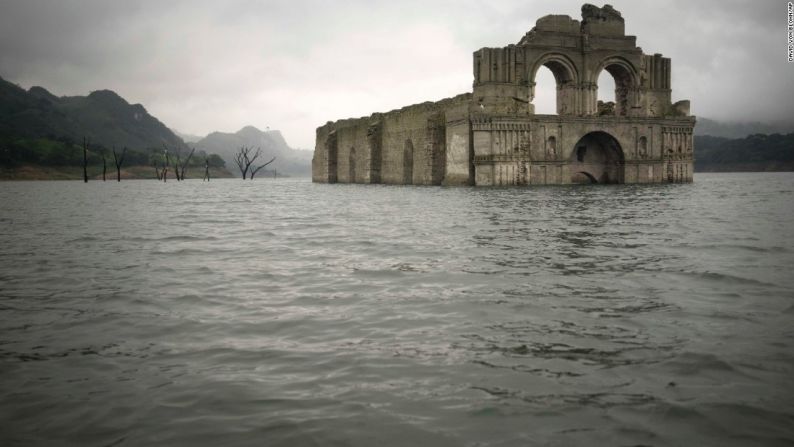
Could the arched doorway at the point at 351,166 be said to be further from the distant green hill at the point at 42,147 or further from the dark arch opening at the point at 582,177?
the distant green hill at the point at 42,147

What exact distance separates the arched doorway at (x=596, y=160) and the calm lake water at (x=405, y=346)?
102 feet

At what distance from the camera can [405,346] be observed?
15.9 feet

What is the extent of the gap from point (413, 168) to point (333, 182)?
20.8 meters

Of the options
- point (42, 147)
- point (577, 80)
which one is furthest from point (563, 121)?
point (42, 147)

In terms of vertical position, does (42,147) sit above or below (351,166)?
above

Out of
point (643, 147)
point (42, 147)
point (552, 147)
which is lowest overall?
point (552, 147)

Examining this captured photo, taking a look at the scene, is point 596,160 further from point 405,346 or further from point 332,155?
point 405,346

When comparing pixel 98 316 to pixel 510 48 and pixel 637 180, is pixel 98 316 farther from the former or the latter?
pixel 637 180

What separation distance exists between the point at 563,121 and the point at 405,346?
35.1 meters

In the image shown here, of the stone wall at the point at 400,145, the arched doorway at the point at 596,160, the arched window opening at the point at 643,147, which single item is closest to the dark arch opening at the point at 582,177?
the arched doorway at the point at 596,160

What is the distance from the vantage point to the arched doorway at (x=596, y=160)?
134 feet

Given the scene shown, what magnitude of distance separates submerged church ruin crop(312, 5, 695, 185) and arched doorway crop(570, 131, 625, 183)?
0.22 feet

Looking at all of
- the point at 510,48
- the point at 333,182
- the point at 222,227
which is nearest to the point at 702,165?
the point at 333,182

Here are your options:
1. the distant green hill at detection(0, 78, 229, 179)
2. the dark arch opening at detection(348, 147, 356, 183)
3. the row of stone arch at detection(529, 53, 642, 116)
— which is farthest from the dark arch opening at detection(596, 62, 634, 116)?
the distant green hill at detection(0, 78, 229, 179)
